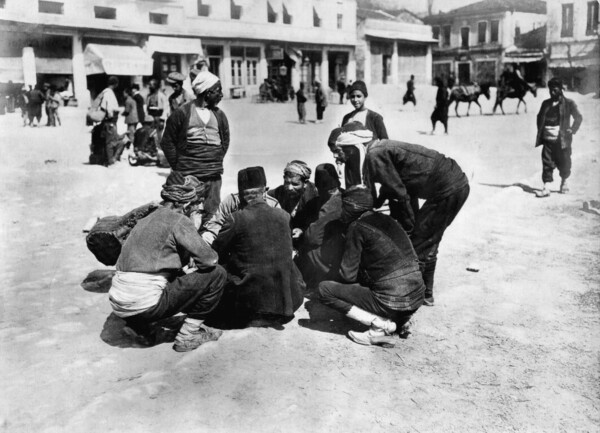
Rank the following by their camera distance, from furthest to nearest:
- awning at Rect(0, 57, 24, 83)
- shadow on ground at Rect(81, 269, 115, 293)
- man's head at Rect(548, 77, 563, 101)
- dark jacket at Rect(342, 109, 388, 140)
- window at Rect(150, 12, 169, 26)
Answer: window at Rect(150, 12, 169, 26), awning at Rect(0, 57, 24, 83), man's head at Rect(548, 77, 563, 101), dark jacket at Rect(342, 109, 388, 140), shadow on ground at Rect(81, 269, 115, 293)

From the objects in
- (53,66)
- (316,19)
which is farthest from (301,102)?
(316,19)

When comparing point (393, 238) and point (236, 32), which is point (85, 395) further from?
point (236, 32)

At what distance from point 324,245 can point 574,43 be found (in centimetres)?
3254

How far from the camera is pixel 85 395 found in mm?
3393

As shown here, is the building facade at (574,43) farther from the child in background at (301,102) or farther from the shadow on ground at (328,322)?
the shadow on ground at (328,322)

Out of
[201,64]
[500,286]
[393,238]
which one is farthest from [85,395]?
[201,64]

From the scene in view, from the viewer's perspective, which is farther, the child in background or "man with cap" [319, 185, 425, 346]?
the child in background

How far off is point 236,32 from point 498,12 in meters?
24.0

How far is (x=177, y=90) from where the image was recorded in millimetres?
9680

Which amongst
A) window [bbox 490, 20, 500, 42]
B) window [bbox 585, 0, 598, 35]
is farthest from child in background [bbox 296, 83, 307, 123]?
window [bbox 490, 20, 500, 42]

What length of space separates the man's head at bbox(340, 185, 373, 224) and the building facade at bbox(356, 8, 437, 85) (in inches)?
1426

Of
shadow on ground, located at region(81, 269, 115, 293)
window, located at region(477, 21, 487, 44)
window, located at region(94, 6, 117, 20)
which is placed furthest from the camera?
window, located at region(477, 21, 487, 44)

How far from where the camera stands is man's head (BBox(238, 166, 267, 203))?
423cm

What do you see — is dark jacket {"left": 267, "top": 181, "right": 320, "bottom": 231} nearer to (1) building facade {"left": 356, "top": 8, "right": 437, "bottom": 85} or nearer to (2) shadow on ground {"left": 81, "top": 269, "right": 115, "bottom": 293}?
(2) shadow on ground {"left": 81, "top": 269, "right": 115, "bottom": 293}
